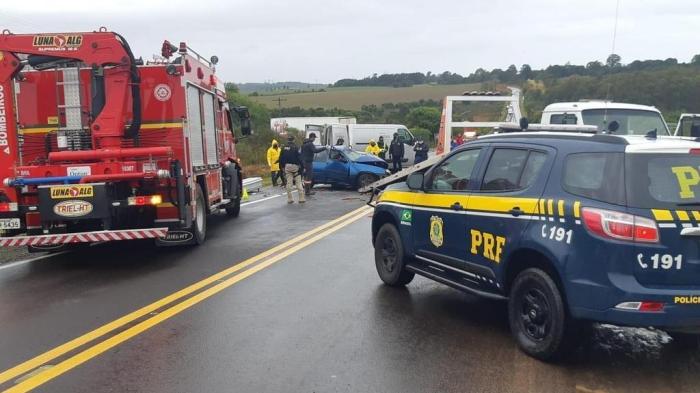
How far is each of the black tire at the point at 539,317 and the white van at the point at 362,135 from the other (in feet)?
80.0

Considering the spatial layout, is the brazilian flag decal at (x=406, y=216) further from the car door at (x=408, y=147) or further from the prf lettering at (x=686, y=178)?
the car door at (x=408, y=147)

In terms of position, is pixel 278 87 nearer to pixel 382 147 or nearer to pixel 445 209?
pixel 382 147

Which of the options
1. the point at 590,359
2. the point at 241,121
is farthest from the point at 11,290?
the point at 241,121

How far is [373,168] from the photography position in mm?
21547

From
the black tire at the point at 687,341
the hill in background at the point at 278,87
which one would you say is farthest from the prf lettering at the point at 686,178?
the hill in background at the point at 278,87

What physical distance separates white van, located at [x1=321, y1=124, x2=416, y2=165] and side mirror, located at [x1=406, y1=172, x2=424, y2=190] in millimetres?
22642

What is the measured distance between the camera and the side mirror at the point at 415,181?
671cm

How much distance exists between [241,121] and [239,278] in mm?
7807

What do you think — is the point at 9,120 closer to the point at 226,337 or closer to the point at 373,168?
the point at 226,337

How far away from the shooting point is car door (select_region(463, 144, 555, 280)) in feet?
16.7

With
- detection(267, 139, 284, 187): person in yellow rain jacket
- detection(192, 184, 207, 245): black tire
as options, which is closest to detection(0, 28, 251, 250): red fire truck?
detection(192, 184, 207, 245): black tire

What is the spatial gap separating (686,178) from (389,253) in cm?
355

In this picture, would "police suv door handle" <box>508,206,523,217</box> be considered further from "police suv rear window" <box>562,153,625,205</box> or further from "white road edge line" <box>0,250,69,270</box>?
"white road edge line" <box>0,250,69,270</box>

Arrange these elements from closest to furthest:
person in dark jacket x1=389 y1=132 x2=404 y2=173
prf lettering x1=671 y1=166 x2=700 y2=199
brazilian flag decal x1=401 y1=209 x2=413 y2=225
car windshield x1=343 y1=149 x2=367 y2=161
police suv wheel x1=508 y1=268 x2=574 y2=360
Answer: prf lettering x1=671 y1=166 x2=700 y2=199, police suv wheel x1=508 y1=268 x2=574 y2=360, brazilian flag decal x1=401 y1=209 x2=413 y2=225, car windshield x1=343 y1=149 x2=367 y2=161, person in dark jacket x1=389 y1=132 x2=404 y2=173
